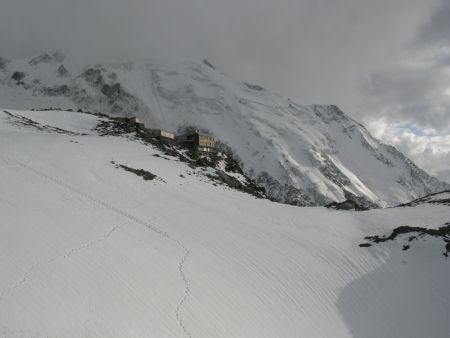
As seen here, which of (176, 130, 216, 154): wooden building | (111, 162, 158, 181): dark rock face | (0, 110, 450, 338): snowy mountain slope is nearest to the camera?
(0, 110, 450, 338): snowy mountain slope

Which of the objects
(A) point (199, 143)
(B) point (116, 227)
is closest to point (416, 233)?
(B) point (116, 227)

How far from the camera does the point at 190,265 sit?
55.1 ft

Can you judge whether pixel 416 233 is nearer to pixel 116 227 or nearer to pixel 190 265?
pixel 190 265

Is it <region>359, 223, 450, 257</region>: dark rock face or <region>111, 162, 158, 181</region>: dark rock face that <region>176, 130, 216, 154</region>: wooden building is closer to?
<region>111, 162, 158, 181</region>: dark rock face

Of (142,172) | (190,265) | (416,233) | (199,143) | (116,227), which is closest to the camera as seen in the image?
(190,265)

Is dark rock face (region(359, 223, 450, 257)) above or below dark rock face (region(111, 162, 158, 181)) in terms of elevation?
above

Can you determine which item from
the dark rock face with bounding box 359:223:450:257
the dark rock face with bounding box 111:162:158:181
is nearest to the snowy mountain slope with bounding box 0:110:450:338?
the dark rock face with bounding box 359:223:450:257

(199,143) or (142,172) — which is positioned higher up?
(142,172)

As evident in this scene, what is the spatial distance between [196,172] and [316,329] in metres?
25.3

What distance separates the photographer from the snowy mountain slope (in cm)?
1230

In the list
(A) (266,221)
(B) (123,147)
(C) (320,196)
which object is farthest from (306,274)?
(C) (320,196)

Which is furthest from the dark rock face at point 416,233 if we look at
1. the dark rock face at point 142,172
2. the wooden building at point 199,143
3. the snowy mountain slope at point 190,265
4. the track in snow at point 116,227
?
the wooden building at point 199,143

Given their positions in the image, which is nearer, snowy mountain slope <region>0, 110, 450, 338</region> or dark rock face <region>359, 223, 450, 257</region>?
snowy mountain slope <region>0, 110, 450, 338</region>

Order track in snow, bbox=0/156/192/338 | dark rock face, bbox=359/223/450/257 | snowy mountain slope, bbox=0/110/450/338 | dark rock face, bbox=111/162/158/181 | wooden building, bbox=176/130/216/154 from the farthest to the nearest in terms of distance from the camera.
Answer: wooden building, bbox=176/130/216/154, dark rock face, bbox=111/162/158/181, dark rock face, bbox=359/223/450/257, track in snow, bbox=0/156/192/338, snowy mountain slope, bbox=0/110/450/338
